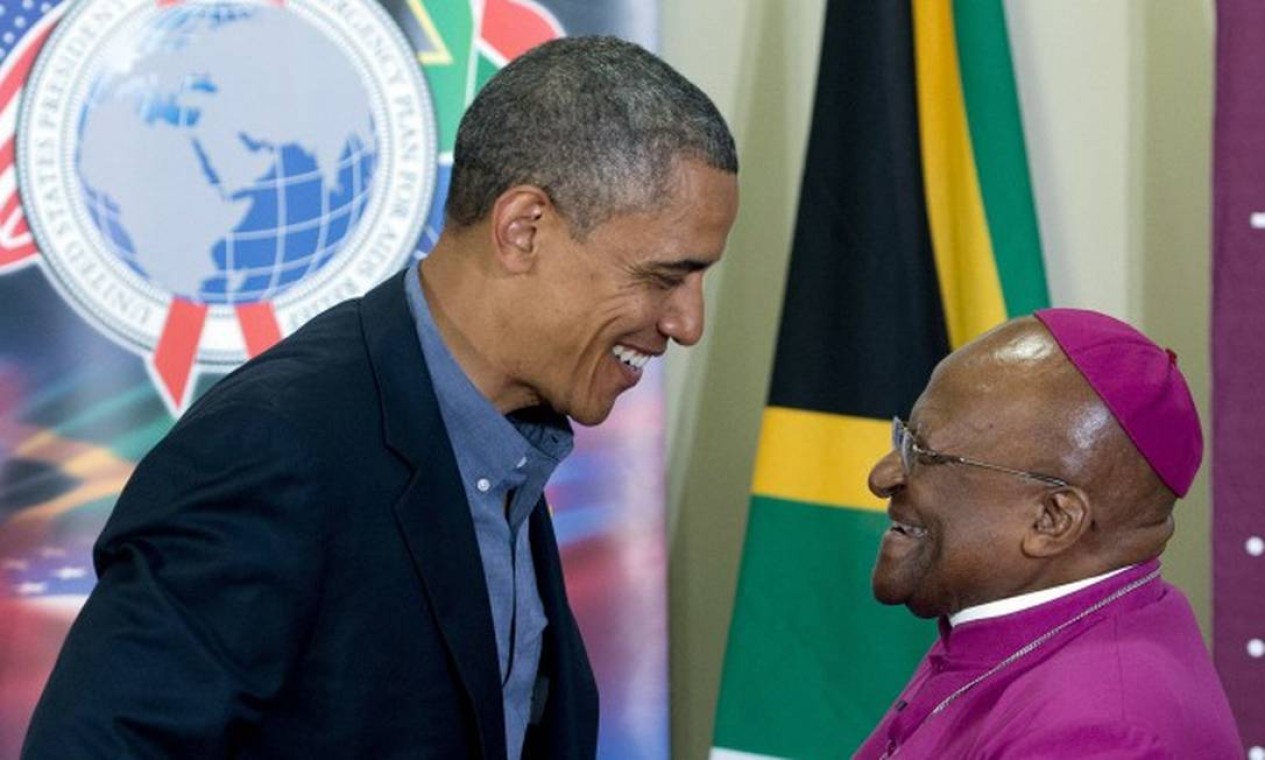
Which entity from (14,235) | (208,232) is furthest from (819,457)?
(14,235)

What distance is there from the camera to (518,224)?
1.85m

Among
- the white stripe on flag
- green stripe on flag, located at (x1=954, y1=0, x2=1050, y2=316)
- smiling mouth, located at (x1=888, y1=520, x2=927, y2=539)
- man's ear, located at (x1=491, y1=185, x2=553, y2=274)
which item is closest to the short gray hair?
man's ear, located at (x1=491, y1=185, x2=553, y2=274)

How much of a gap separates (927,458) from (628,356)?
363 mm

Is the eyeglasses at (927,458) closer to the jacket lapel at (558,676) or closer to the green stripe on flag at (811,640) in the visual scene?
the jacket lapel at (558,676)

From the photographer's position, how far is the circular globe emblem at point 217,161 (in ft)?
9.91

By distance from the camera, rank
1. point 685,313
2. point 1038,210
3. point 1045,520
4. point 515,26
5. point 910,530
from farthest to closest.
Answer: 1. point 1038,210
2. point 515,26
3. point 910,530
4. point 1045,520
5. point 685,313

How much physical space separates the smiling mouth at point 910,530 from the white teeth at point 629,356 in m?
0.38

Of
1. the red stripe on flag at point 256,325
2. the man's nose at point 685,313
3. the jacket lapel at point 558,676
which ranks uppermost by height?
the man's nose at point 685,313

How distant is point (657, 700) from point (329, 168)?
0.95 m

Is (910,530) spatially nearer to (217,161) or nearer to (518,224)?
(518,224)

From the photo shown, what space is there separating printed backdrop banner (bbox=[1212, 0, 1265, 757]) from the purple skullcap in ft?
2.87

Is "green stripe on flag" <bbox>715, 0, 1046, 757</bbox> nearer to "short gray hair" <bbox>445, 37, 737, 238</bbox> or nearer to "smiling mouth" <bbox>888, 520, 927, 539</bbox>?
"smiling mouth" <bbox>888, 520, 927, 539</bbox>

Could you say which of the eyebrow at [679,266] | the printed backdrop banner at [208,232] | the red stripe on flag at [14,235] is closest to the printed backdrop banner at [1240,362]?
the printed backdrop banner at [208,232]

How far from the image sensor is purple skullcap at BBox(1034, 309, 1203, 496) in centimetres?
200
